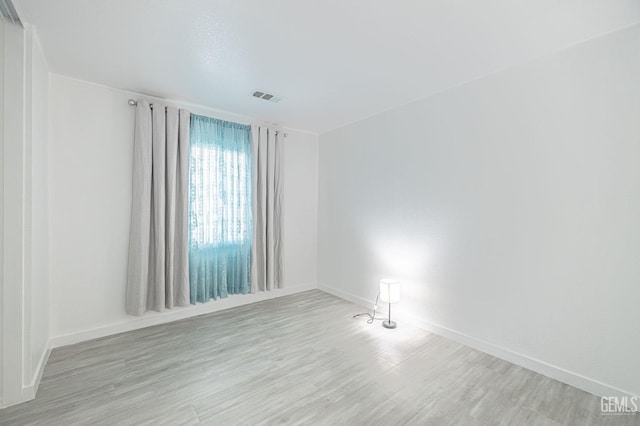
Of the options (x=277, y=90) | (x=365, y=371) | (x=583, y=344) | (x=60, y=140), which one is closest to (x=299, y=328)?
(x=365, y=371)

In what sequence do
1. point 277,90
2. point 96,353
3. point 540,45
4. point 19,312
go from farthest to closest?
point 277,90 < point 96,353 < point 540,45 < point 19,312

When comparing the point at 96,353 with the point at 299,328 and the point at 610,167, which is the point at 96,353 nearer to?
the point at 299,328

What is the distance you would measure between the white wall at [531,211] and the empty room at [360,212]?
0.02 metres

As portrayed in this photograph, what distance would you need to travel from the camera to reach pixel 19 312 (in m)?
1.73

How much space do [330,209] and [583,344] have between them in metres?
3.13

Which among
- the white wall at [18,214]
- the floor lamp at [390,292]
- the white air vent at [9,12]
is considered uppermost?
the white air vent at [9,12]

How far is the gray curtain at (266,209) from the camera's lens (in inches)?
146

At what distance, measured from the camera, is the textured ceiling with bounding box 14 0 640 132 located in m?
1.65

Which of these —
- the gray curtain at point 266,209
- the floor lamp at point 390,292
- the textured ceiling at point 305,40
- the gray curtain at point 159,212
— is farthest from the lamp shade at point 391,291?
the gray curtain at point 159,212

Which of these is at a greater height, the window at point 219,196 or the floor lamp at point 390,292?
the window at point 219,196

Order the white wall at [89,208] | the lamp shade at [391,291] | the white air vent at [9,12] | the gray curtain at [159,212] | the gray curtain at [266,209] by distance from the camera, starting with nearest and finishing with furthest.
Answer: the white air vent at [9,12] < the white wall at [89,208] < the gray curtain at [159,212] < the lamp shade at [391,291] < the gray curtain at [266,209]

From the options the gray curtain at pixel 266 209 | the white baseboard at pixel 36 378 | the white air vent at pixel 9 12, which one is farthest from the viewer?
the gray curtain at pixel 266 209

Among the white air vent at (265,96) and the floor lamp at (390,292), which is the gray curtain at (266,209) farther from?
the floor lamp at (390,292)

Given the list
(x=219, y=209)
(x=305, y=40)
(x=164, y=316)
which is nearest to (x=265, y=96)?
(x=305, y=40)
